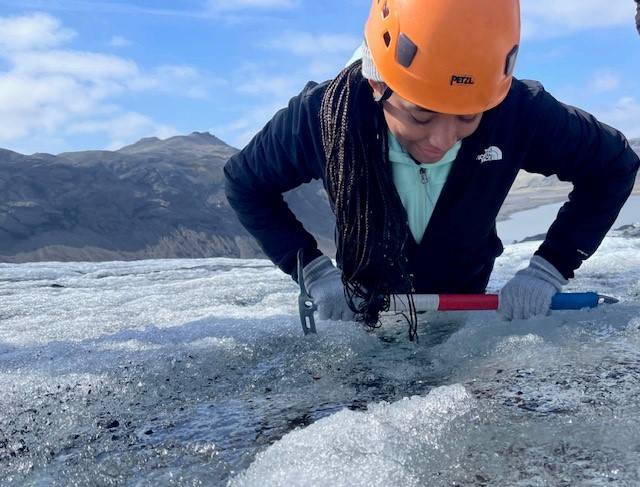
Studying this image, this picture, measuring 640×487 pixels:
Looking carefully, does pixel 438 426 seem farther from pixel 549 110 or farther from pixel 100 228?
pixel 100 228

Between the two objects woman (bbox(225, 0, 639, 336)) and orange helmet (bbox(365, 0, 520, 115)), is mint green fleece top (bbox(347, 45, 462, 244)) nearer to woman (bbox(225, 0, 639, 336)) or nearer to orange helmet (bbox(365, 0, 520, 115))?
woman (bbox(225, 0, 639, 336))

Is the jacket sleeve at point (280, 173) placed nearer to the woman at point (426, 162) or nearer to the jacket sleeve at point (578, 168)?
the woman at point (426, 162)

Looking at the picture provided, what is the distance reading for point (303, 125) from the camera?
8.01 ft

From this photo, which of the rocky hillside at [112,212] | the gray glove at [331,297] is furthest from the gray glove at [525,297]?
the rocky hillside at [112,212]

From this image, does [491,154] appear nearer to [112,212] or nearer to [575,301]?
[575,301]

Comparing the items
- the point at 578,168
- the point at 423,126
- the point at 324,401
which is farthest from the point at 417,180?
the point at 324,401

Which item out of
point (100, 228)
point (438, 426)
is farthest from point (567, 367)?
point (100, 228)

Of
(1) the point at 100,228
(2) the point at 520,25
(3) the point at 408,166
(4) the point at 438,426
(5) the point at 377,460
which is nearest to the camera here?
(5) the point at 377,460

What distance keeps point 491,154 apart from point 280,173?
813 mm

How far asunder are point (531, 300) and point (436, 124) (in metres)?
0.82

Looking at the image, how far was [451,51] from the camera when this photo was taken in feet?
6.08

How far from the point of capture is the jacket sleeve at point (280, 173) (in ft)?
8.04

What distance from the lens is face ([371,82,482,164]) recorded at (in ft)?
6.49

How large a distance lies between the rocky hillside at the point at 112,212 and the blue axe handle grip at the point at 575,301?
21993 millimetres
